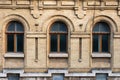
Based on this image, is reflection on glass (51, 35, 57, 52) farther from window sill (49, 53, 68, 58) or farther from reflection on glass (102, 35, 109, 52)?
reflection on glass (102, 35, 109, 52)

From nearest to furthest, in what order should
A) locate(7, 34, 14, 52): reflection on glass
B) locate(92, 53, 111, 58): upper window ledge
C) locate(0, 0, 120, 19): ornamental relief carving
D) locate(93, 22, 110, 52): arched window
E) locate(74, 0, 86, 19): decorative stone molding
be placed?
locate(0, 0, 120, 19): ornamental relief carving → locate(74, 0, 86, 19): decorative stone molding → locate(92, 53, 111, 58): upper window ledge → locate(7, 34, 14, 52): reflection on glass → locate(93, 22, 110, 52): arched window

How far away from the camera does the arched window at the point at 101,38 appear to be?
2005 centimetres

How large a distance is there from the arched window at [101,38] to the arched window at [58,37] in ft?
5.87

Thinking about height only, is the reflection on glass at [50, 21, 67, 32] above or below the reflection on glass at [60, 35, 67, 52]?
above

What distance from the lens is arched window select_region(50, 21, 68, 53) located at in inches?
783

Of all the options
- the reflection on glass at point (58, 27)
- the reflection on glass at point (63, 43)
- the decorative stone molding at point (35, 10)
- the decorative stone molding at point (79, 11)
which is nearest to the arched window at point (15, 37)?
the decorative stone molding at point (35, 10)

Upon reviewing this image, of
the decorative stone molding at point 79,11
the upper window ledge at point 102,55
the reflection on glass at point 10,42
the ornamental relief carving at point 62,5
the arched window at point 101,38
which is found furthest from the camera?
the arched window at point 101,38

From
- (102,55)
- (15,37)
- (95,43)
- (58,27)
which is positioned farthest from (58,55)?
(15,37)

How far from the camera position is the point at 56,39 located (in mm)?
19969

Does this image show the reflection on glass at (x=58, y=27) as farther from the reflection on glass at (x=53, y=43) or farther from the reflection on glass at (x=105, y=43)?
the reflection on glass at (x=105, y=43)

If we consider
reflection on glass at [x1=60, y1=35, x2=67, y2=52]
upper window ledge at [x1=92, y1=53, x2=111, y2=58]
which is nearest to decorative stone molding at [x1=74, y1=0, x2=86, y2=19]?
reflection on glass at [x1=60, y1=35, x2=67, y2=52]

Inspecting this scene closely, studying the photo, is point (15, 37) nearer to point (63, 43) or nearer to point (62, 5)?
point (63, 43)

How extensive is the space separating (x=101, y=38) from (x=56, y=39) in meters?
2.69

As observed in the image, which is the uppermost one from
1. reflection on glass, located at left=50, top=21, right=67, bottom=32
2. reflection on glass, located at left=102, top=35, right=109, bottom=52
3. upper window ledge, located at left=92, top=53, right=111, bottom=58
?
reflection on glass, located at left=50, top=21, right=67, bottom=32
